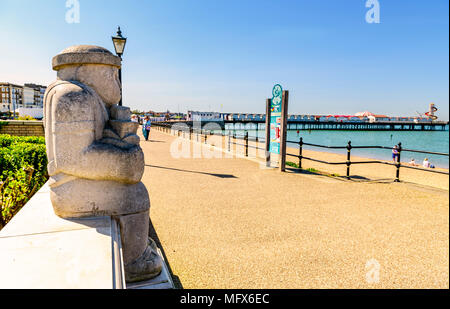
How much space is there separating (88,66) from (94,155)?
0.85 m

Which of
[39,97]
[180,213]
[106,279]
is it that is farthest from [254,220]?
[39,97]

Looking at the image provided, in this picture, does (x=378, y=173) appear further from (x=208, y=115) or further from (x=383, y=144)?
(x=208, y=115)

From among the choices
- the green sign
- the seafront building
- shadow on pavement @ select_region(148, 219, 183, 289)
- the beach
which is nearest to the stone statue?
shadow on pavement @ select_region(148, 219, 183, 289)

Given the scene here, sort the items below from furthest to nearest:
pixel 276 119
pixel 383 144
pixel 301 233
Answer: pixel 383 144, pixel 276 119, pixel 301 233

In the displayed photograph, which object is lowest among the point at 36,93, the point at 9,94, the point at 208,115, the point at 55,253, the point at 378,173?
the point at 378,173

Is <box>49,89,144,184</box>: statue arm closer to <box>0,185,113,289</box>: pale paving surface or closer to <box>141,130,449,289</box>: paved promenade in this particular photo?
<box>0,185,113,289</box>: pale paving surface

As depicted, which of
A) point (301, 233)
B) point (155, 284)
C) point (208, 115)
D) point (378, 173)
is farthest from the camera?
point (208, 115)

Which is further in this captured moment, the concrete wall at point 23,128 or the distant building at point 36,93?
the distant building at point 36,93

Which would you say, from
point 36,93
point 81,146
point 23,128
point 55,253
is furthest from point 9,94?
point 55,253

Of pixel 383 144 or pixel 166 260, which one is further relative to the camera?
pixel 383 144

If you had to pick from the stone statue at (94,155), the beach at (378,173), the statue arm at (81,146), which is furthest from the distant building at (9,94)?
the statue arm at (81,146)

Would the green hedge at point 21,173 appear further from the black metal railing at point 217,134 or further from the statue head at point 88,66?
the black metal railing at point 217,134

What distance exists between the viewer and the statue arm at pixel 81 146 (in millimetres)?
2374

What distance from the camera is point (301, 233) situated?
13.9 feet
